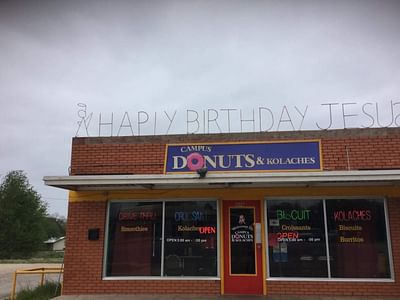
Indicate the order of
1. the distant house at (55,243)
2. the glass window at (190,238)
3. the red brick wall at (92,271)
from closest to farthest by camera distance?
the red brick wall at (92,271), the glass window at (190,238), the distant house at (55,243)

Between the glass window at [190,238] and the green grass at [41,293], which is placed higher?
the glass window at [190,238]

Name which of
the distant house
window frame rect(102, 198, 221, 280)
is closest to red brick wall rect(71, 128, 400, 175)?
window frame rect(102, 198, 221, 280)

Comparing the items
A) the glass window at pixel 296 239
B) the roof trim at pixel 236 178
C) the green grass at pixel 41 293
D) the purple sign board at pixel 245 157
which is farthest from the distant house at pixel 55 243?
the glass window at pixel 296 239

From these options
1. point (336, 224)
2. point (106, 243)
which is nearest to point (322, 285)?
point (336, 224)

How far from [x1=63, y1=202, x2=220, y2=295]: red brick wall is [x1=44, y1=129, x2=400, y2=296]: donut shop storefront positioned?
0.03m

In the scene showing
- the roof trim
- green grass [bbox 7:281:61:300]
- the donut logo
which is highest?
the donut logo

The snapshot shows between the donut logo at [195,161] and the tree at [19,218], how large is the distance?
47744 millimetres

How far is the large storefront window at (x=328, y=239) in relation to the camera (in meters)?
10.4

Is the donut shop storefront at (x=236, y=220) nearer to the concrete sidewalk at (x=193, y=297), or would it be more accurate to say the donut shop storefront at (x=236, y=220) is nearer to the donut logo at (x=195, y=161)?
the donut logo at (x=195, y=161)

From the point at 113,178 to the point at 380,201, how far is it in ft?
21.2

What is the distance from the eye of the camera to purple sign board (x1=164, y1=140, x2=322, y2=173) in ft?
35.8

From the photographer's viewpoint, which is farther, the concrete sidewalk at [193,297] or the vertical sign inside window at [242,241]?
the vertical sign inside window at [242,241]

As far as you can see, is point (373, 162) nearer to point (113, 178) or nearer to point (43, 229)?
point (113, 178)

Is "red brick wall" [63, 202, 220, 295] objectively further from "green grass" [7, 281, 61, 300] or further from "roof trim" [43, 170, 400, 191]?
"roof trim" [43, 170, 400, 191]
